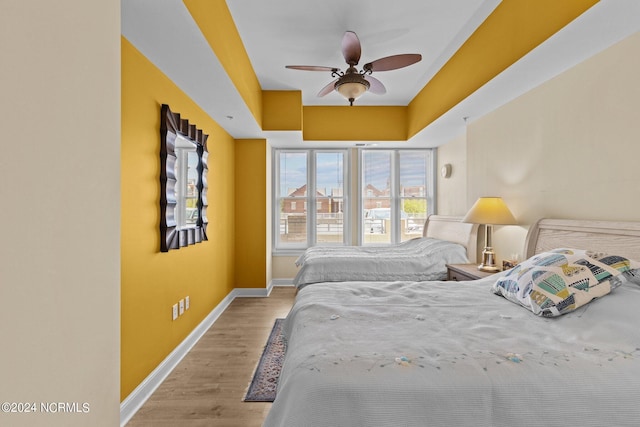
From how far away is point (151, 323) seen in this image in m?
2.21

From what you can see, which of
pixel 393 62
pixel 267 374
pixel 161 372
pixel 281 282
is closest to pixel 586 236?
pixel 393 62

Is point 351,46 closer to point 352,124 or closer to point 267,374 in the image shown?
point 352,124

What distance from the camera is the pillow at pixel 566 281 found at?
4.81 ft

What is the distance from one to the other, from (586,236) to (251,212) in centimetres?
387

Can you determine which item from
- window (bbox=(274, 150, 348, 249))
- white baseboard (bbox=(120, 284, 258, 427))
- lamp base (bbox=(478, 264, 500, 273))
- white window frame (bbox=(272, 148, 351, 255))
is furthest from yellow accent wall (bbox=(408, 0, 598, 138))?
white baseboard (bbox=(120, 284, 258, 427))

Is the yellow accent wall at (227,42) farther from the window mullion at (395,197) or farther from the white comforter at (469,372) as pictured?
the window mullion at (395,197)

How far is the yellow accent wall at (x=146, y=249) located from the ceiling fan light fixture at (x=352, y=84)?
1444mm

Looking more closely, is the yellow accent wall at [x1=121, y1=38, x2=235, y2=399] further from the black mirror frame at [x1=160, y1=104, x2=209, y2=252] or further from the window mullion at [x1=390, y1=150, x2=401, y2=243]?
the window mullion at [x1=390, y1=150, x2=401, y2=243]

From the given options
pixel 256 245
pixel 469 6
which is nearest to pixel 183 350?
pixel 256 245

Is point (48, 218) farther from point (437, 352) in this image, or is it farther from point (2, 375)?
point (437, 352)

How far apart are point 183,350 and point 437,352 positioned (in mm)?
2393

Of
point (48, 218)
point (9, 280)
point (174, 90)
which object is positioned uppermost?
point (174, 90)

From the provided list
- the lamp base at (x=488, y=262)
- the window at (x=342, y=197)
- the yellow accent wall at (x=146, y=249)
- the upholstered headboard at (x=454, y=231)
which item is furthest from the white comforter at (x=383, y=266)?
the window at (x=342, y=197)

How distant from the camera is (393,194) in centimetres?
536
